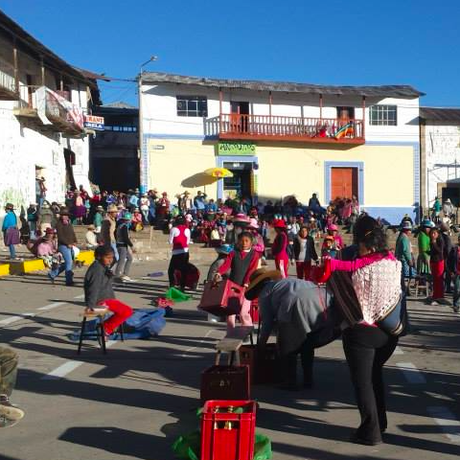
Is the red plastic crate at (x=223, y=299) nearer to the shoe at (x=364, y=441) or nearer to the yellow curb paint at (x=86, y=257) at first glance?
the shoe at (x=364, y=441)

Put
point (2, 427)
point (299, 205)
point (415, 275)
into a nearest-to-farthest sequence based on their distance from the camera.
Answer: point (2, 427) → point (415, 275) → point (299, 205)

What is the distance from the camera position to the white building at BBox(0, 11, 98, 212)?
26.0 metres

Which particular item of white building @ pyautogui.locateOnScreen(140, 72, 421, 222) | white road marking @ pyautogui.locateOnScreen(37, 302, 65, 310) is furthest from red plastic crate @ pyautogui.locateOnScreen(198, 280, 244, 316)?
white building @ pyautogui.locateOnScreen(140, 72, 421, 222)

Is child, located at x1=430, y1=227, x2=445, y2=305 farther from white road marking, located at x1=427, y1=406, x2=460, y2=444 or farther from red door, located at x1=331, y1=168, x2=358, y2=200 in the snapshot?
red door, located at x1=331, y1=168, x2=358, y2=200

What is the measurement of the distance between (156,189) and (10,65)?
9.44 metres

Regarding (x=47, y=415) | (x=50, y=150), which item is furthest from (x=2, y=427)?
(x=50, y=150)

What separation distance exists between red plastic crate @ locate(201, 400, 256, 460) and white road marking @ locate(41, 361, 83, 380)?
3.19m

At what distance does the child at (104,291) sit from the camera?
908cm

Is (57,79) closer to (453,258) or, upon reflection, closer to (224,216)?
(224,216)

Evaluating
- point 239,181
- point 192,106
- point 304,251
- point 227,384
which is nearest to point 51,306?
point 304,251

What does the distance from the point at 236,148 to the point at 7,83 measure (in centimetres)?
1232

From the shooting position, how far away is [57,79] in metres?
32.0

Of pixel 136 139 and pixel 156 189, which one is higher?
pixel 136 139

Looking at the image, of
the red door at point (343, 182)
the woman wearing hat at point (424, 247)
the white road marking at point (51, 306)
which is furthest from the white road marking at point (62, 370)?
the red door at point (343, 182)
